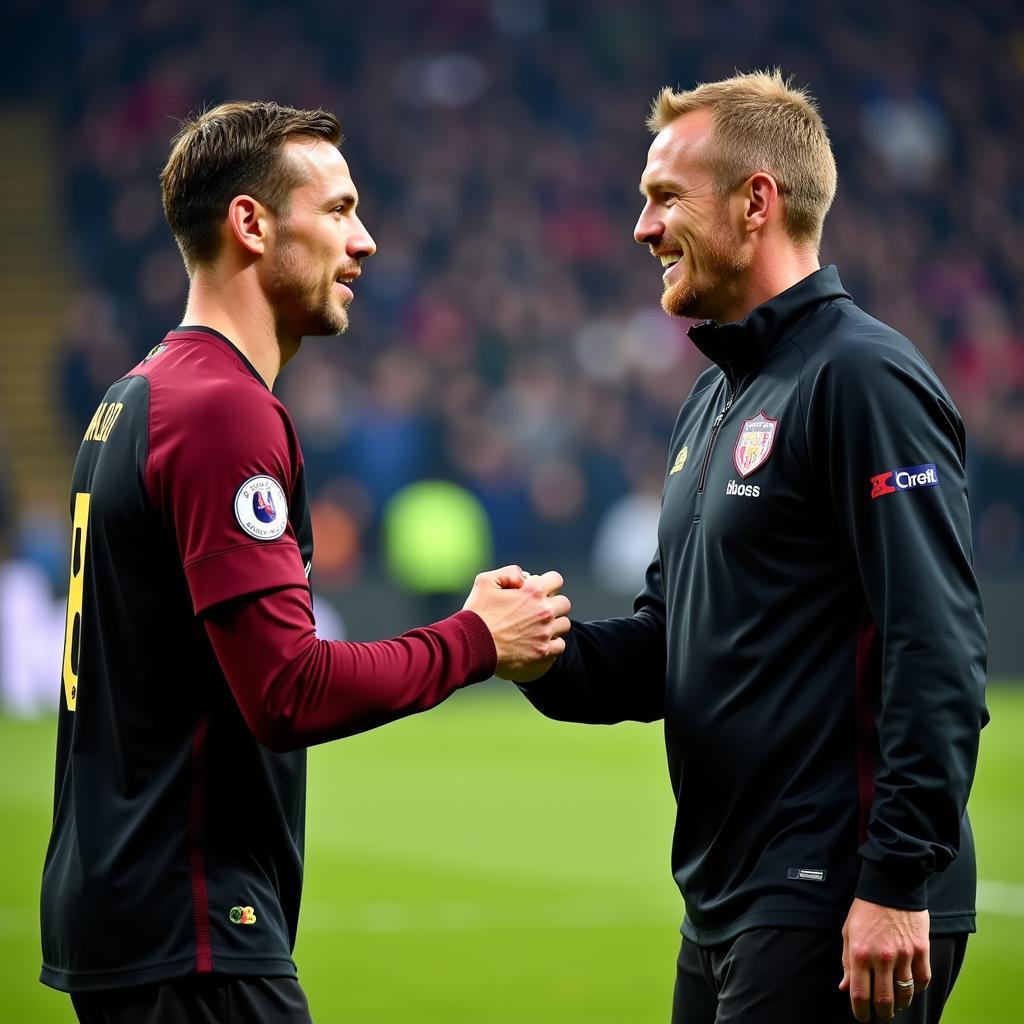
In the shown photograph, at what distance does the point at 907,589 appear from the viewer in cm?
302

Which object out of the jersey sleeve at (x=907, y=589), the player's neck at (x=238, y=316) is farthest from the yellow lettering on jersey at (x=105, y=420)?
the jersey sleeve at (x=907, y=589)

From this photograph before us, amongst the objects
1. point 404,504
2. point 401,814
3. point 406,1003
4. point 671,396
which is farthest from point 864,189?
point 406,1003

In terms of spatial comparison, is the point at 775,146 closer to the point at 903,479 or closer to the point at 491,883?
the point at 903,479

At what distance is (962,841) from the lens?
123 inches

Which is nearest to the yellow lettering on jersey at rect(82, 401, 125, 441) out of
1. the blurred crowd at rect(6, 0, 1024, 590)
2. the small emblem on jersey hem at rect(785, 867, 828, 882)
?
the small emblem on jersey hem at rect(785, 867, 828, 882)

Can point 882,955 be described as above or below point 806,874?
below

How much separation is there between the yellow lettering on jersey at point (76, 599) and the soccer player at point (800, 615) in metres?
0.97

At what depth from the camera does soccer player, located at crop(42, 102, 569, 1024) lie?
2926 millimetres

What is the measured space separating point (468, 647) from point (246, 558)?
491 millimetres

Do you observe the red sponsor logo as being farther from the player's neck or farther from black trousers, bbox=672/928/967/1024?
the player's neck

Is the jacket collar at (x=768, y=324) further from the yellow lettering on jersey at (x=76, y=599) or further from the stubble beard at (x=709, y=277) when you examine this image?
the yellow lettering on jersey at (x=76, y=599)

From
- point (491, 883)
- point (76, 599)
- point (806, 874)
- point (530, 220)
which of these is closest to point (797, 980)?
point (806, 874)

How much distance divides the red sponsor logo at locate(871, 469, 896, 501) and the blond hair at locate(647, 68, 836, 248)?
27.5 inches

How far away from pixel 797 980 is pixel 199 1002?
1.01 meters
